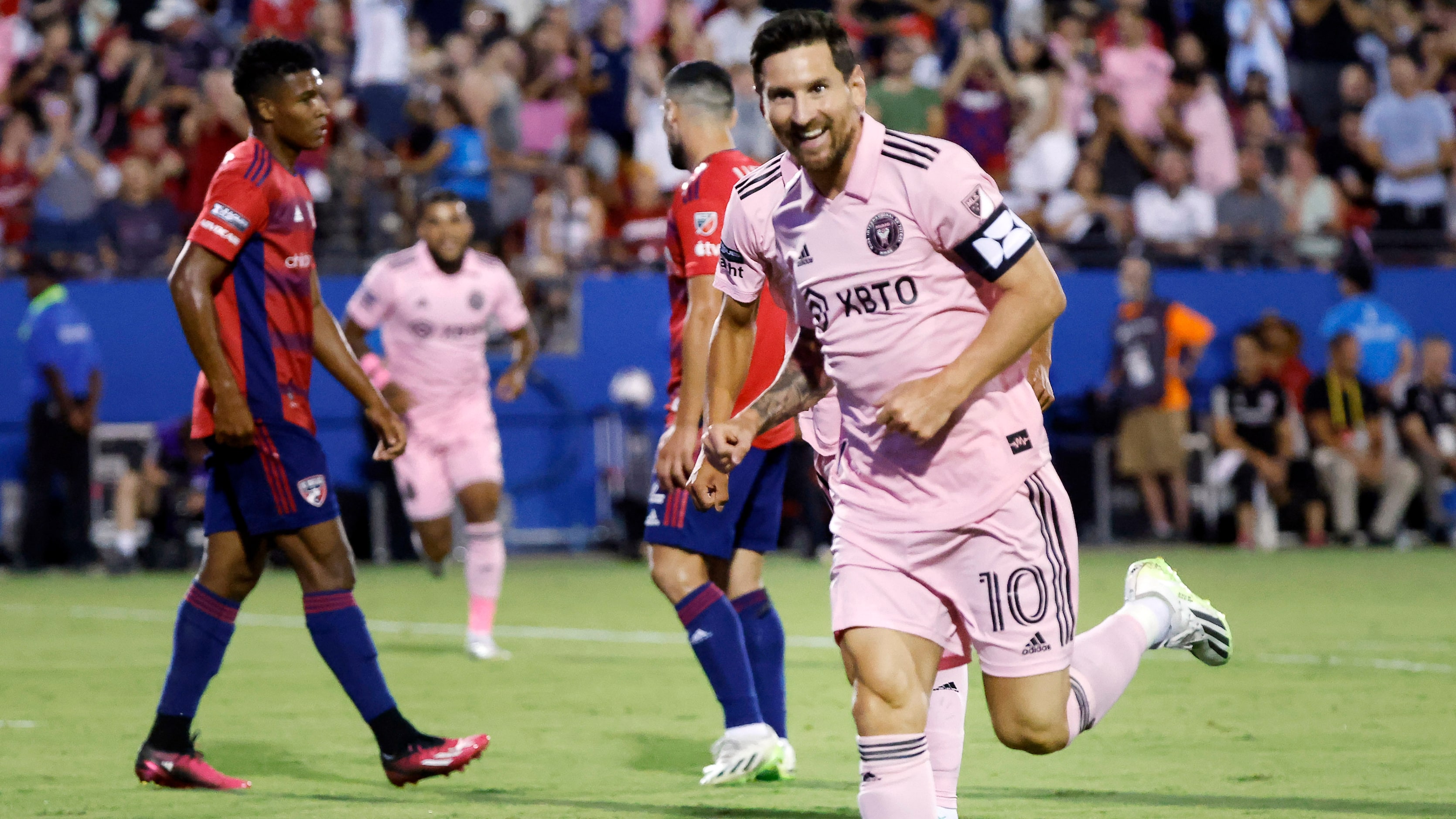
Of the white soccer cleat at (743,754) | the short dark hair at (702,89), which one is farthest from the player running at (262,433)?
the short dark hair at (702,89)

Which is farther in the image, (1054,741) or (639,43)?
(639,43)

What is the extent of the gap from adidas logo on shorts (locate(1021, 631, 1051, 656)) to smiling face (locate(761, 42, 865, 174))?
1.32 m

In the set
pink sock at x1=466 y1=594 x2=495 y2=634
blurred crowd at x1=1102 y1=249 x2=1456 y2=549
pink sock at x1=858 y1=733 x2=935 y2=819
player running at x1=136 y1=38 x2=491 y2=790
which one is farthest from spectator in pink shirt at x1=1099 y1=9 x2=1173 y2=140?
pink sock at x1=858 y1=733 x2=935 y2=819

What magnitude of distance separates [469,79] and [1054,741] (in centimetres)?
1567

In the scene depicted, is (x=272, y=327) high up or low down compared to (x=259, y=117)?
down

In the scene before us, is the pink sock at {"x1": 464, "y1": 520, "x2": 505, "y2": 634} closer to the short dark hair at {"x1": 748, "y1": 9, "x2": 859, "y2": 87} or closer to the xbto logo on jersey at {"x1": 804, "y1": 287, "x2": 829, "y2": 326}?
the xbto logo on jersey at {"x1": 804, "y1": 287, "x2": 829, "y2": 326}

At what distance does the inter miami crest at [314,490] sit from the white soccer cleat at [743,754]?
67.2 inches

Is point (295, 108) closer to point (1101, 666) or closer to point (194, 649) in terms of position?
point (194, 649)

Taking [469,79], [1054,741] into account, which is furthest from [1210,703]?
[469,79]

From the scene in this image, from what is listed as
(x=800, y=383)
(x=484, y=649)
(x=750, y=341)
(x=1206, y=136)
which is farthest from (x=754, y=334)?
(x=1206, y=136)

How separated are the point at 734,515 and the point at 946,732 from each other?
1838mm

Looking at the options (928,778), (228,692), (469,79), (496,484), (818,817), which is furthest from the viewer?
(469,79)

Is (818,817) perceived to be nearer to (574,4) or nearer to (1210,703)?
(1210,703)

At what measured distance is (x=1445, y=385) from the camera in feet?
59.9
